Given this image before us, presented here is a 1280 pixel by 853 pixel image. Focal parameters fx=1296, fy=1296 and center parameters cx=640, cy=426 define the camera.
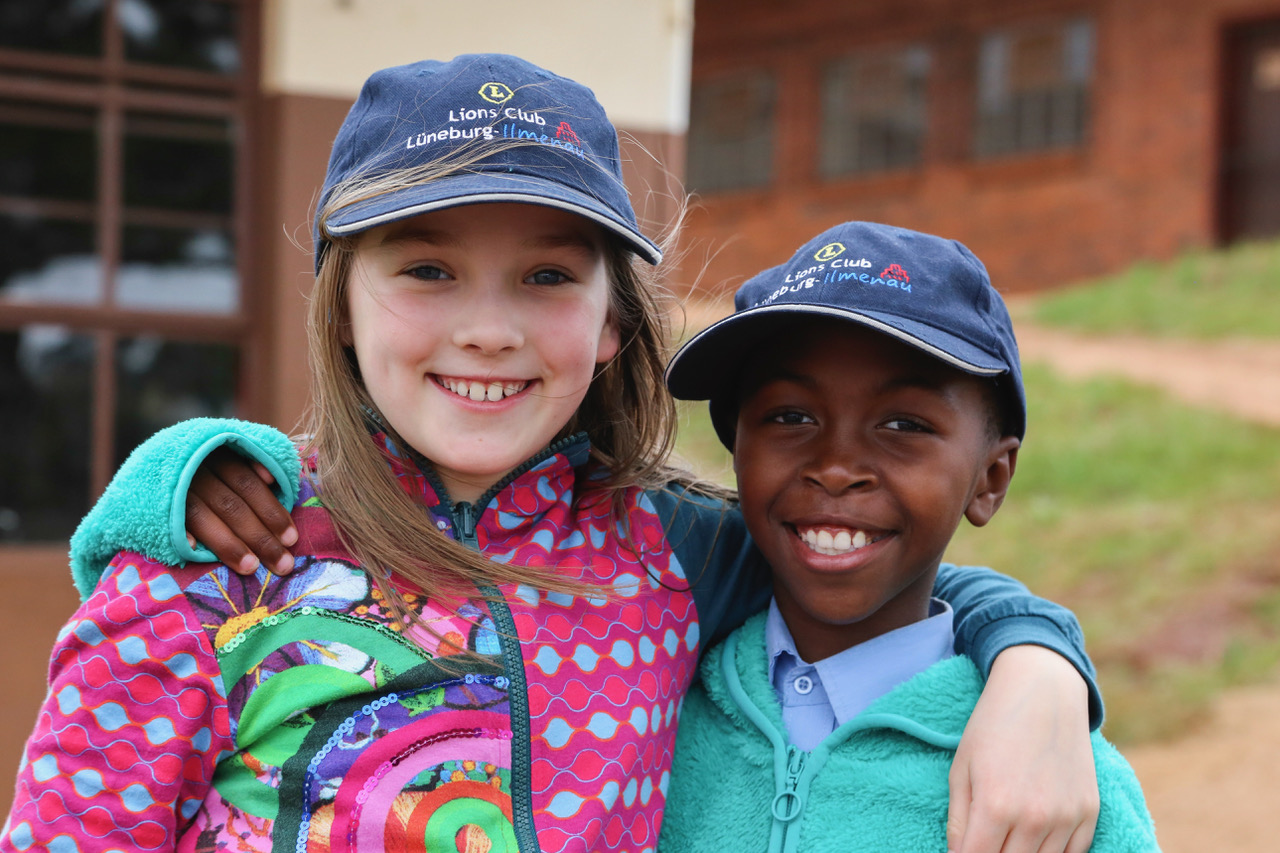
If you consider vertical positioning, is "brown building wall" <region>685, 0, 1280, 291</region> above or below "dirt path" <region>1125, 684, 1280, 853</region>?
above

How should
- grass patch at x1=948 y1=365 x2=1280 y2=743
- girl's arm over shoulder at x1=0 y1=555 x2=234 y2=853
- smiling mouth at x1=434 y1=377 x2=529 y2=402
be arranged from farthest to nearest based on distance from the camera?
grass patch at x1=948 y1=365 x2=1280 y2=743 < smiling mouth at x1=434 y1=377 x2=529 y2=402 < girl's arm over shoulder at x1=0 y1=555 x2=234 y2=853

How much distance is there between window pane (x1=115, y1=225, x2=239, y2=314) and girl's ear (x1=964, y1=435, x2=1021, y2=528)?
297 centimetres

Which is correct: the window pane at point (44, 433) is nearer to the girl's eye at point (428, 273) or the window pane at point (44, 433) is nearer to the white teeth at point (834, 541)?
the girl's eye at point (428, 273)

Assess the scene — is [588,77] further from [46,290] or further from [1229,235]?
[1229,235]

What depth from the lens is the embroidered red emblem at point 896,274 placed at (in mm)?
1669

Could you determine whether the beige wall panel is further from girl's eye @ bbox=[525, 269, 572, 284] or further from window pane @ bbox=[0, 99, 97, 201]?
girl's eye @ bbox=[525, 269, 572, 284]

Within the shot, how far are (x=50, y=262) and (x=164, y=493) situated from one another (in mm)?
2975

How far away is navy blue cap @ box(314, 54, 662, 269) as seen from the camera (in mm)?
1561

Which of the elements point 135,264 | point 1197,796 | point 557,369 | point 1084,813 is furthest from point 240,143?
point 1197,796

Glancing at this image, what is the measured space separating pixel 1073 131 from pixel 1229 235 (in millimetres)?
1872

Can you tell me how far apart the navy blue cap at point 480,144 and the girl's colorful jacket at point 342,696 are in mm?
350

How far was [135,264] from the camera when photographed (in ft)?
13.7

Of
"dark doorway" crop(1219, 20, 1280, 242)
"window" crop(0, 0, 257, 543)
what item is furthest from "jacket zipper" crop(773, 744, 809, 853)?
"dark doorway" crop(1219, 20, 1280, 242)

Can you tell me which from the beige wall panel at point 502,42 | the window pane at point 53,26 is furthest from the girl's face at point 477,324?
the window pane at point 53,26
